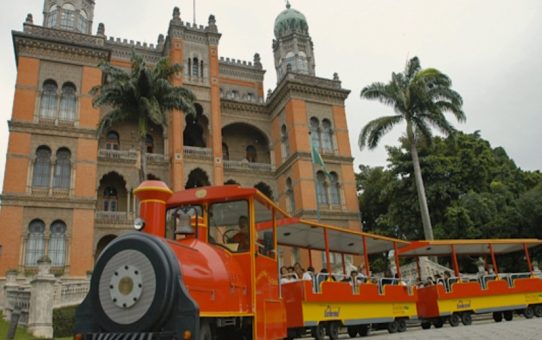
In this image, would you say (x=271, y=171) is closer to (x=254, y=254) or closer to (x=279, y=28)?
(x=279, y=28)

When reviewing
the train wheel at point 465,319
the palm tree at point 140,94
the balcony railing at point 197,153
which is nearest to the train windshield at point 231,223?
the train wheel at point 465,319

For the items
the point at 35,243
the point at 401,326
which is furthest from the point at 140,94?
the point at 401,326

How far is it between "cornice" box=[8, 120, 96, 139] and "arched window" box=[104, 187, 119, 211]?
464cm

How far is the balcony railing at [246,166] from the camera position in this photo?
31062 mm

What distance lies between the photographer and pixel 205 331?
541 cm

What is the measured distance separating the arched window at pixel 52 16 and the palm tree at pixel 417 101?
19275 mm

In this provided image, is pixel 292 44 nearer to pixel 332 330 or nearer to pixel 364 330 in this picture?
pixel 364 330

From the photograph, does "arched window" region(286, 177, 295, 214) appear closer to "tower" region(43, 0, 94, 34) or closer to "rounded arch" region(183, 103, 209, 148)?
"rounded arch" region(183, 103, 209, 148)

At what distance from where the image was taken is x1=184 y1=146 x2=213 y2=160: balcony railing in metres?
29.0

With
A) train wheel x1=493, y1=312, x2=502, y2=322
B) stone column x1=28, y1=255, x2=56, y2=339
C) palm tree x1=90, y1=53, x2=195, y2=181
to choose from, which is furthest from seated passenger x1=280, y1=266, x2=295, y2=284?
palm tree x1=90, y1=53, x2=195, y2=181

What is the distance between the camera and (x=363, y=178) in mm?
41312

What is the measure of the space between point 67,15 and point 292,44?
1684 centimetres

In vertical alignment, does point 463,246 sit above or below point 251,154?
below

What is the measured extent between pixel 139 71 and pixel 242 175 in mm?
12487
